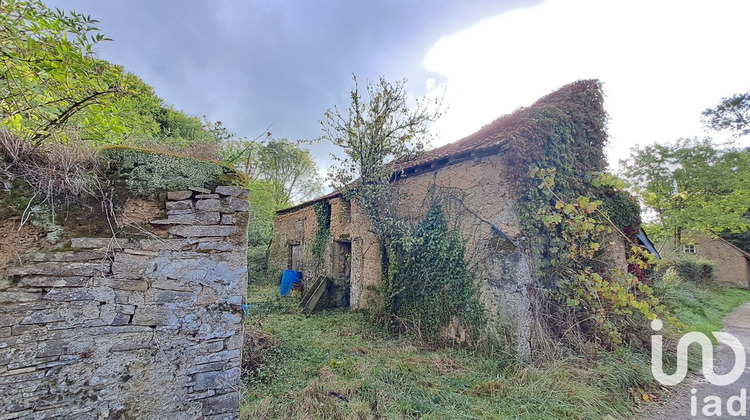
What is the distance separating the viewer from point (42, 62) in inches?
114

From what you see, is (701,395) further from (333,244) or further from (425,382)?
(333,244)

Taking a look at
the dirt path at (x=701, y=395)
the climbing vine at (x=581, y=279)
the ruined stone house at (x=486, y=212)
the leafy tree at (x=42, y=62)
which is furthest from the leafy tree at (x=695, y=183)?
the leafy tree at (x=42, y=62)

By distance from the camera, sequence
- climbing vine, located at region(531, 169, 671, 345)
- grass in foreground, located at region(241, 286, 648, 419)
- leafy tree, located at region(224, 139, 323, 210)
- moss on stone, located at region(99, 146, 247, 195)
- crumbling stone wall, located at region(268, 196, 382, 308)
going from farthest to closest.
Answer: leafy tree, located at region(224, 139, 323, 210), crumbling stone wall, located at region(268, 196, 382, 308), climbing vine, located at region(531, 169, 671, 345), grass in foreground, located at region(241, 286, 648, 419), moss on stone, located at region(99, 146, 247, 195)

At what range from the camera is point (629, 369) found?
4.57 m

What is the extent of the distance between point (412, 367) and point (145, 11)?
7.48 m

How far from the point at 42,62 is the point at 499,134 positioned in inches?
245

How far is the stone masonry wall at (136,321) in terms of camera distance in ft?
7.29

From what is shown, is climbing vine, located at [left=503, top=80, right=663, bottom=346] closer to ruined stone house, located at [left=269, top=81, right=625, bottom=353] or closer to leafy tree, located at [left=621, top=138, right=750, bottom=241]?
ruined stone house, located at [left=269, top=81, right=625, bottom=353]

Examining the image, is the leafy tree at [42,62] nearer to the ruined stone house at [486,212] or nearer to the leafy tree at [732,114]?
the ruined stone house at [486,212]

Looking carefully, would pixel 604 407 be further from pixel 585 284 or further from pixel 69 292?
pixel 69 292

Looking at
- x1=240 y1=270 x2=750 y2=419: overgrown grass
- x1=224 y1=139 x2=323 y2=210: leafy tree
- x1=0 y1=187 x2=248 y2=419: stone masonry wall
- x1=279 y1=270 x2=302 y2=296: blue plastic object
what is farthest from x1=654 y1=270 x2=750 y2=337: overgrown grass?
x1=224 y1=139 x2=323 y2=210: leafy tree

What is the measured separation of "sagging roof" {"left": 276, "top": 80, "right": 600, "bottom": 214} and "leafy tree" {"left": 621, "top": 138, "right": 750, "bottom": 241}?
13.1 m

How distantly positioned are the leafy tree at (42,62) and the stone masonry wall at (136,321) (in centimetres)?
127

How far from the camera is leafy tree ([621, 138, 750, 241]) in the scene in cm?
1505
